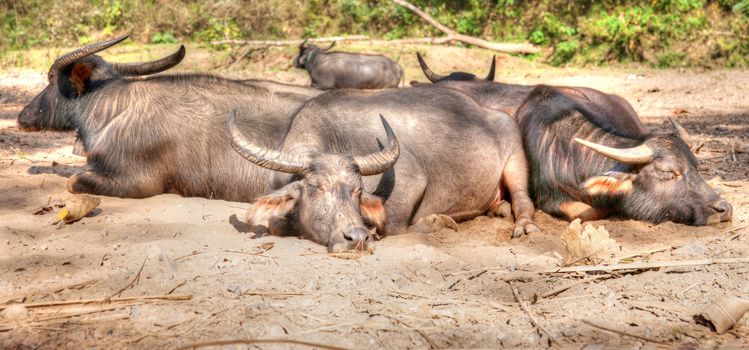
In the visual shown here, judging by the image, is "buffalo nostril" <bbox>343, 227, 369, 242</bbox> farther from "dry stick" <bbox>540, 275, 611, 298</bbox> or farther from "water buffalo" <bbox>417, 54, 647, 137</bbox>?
"water buffalo" <bbox>417, 54, 647, 137</bbox>

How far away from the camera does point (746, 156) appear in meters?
7.92

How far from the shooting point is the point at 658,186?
567cm

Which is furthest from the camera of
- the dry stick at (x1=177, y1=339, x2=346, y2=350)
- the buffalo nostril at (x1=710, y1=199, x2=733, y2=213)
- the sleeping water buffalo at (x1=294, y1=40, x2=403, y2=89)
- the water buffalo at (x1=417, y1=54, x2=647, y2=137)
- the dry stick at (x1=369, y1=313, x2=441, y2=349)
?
the sleeping water buffalo at (x1=294, y1=40, x2=403, y2=89)

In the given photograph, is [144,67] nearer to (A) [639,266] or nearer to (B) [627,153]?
(B) [627,153]

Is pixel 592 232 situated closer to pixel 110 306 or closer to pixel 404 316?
pixel 404 316

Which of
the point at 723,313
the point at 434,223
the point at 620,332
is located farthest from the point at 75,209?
the point at 723,313

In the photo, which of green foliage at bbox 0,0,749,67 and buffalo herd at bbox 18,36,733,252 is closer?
buffalo herd at bbox 18,36,733,252

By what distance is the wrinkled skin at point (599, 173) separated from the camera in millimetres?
5613

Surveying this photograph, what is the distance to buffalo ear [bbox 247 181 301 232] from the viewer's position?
520 cm

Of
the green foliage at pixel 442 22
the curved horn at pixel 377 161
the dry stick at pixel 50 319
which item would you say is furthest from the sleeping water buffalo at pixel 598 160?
the green foliage at pixel 442 22

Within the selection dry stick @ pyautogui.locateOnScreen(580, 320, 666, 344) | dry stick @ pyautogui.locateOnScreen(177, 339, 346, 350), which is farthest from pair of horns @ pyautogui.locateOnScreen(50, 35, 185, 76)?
dry stick @ pyautogui.locateOnScreen(580, 320, 666, 344)

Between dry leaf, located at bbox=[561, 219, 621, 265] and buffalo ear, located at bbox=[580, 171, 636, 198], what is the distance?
42.9 inches

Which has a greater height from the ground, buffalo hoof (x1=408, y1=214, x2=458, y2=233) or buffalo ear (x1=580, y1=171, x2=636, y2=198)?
buffalo ear (x1=580, y1=171, x2=636, y2=198)

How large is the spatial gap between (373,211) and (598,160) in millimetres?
1916
